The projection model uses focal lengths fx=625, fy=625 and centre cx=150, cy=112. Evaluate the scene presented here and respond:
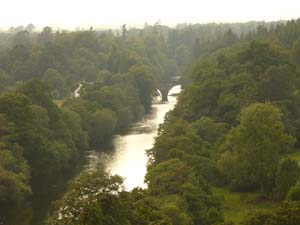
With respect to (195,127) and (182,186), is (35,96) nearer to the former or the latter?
(195,127)

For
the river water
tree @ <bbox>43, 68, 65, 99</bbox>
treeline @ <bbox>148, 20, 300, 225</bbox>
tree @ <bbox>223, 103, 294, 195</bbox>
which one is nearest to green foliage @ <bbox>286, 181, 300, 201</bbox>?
treeline @ <bbox>148, 20, 300, 225</bbox>

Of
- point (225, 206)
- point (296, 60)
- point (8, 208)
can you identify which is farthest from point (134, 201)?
point (296, 60)

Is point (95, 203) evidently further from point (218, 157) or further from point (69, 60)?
point (69, 60)

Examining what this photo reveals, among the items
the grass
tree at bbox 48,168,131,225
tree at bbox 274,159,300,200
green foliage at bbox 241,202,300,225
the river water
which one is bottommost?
the river water

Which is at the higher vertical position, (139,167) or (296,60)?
(296,60)

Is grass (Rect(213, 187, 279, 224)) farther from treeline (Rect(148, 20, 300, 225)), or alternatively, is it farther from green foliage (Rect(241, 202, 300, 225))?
green foliage (Rect(241, 202, 300, 225))

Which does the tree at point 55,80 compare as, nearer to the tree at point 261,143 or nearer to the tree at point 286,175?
the tree at point 261,143
